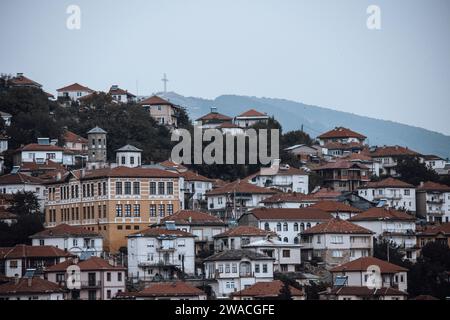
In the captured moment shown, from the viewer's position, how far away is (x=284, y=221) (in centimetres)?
8650

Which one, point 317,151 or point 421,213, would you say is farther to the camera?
point 317,151

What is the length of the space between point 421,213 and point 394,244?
49.0 ft

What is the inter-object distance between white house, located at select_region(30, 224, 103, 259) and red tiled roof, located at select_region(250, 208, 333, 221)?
921 cm

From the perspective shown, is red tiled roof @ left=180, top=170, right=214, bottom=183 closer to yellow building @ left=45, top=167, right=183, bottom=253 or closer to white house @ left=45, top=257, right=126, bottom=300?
yellow building @ left=45, top=167, right=183, bottom=253

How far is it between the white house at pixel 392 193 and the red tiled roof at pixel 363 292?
2481cm

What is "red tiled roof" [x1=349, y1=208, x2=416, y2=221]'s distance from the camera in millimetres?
89250

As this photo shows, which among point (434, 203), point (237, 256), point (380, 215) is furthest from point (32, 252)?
point (434, 203)

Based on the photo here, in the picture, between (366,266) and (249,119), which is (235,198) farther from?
(249,119)

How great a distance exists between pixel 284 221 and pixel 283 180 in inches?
564

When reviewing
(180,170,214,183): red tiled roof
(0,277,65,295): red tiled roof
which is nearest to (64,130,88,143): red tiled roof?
(180,170,214,183): red tiled roof

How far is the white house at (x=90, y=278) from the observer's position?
240ft
